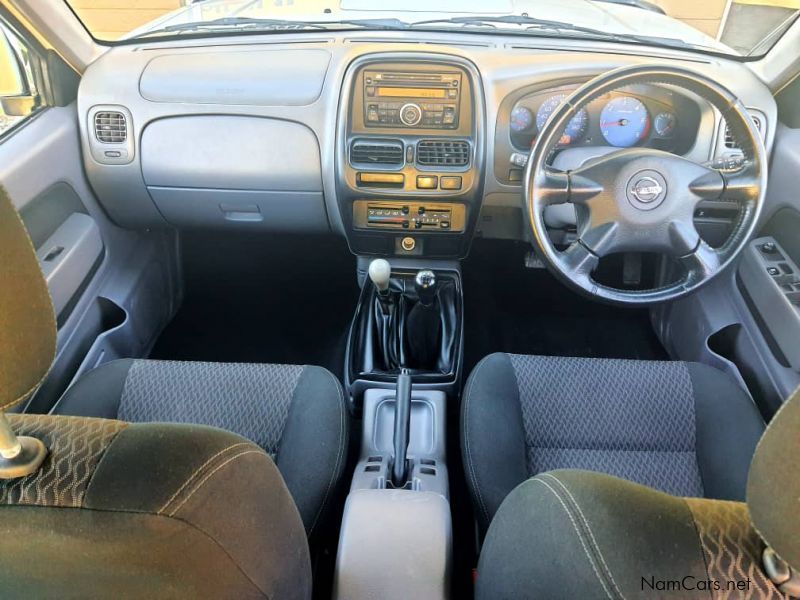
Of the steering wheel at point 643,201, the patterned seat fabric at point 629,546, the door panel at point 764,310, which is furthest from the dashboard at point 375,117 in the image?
the patterned seat fabric at point 629,546

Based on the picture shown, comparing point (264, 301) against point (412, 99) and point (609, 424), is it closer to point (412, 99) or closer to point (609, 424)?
point (412, 99)

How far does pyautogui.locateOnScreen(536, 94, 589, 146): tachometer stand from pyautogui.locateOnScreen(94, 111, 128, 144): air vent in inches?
46.4

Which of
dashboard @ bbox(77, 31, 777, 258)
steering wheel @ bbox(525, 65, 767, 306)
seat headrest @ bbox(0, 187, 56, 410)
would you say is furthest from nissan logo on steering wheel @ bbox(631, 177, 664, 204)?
seat headrest @ bbox(0, 187, 56, 410)

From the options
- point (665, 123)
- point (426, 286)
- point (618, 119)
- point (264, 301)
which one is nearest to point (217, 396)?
point (426, 286)

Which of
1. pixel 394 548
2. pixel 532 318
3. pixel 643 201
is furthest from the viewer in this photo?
pixel 532 318

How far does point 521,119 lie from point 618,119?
0.87 feet

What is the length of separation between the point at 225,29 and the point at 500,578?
5.56 ft

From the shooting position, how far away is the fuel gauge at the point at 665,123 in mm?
1749

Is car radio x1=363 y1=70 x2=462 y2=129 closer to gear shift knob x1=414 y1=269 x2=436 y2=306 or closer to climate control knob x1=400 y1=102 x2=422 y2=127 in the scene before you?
climate control knob x1=400 y1=102 x2=422 y2=127

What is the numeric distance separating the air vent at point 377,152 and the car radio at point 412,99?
0.05 m

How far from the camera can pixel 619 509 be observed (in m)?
0.61

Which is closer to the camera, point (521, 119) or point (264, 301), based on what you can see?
point (521, 119)

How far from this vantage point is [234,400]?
4.61 ft

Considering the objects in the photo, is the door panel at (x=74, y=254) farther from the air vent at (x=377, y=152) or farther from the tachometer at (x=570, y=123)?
the tachometer at (x=570, y=123)
